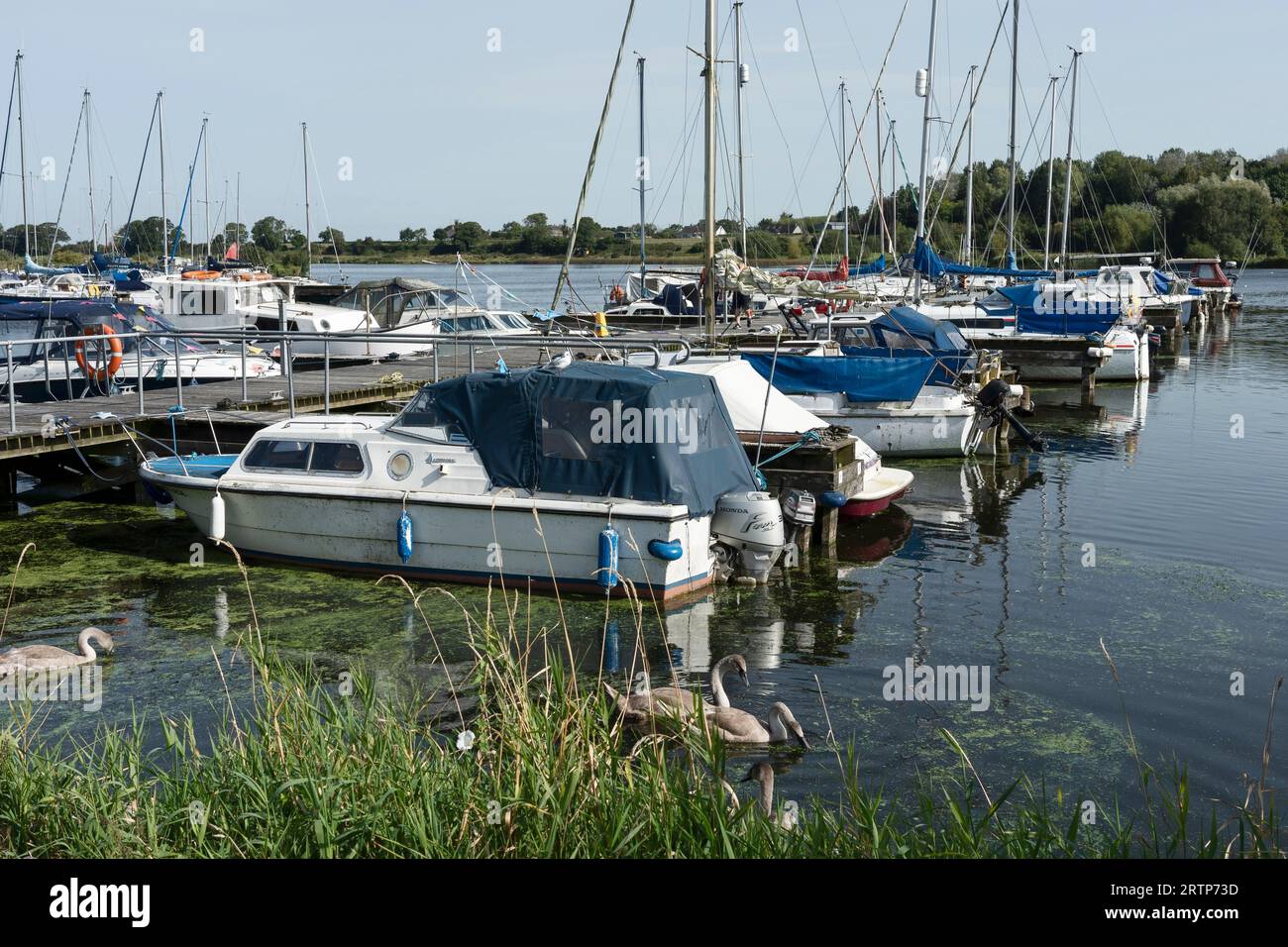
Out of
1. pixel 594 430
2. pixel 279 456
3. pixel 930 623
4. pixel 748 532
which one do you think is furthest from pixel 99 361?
pixel 930 623

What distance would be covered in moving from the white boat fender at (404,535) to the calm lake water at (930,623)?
494 mm

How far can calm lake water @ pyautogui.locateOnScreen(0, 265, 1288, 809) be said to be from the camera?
10.0 m

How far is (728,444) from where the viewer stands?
1470 cm

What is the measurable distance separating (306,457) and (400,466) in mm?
1349

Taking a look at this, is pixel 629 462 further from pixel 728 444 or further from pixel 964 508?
pixel 964 508

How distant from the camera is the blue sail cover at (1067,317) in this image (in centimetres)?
3603

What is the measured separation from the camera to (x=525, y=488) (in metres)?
13.9

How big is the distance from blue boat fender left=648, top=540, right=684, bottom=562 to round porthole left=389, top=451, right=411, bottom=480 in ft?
10.1

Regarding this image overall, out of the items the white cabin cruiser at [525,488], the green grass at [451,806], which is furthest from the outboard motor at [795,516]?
the green grass at [451,806]

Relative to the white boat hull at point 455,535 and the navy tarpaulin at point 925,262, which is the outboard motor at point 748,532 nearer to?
the white boat hull at point 455,535

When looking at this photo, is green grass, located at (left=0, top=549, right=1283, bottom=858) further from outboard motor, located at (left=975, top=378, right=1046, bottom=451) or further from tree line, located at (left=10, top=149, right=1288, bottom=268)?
tree line, located at (left=10, top=149, right=1288, bottom=268)

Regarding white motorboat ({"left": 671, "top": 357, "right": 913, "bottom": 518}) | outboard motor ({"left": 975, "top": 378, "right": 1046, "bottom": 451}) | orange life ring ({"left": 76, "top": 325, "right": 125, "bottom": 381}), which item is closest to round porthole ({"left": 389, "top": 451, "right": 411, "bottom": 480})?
white motorboat ({"left": 671, "top": 357, "right": 913, "bottom": 518})
